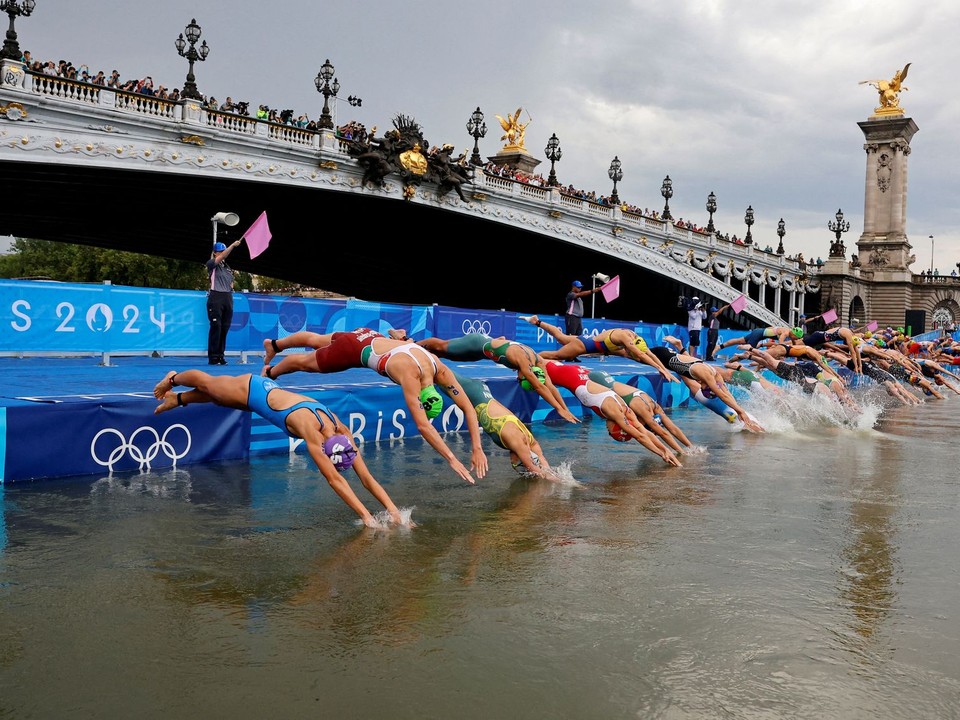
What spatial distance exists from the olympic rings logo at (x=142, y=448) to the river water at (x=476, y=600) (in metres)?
0.34

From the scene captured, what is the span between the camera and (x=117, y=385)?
12.5 meters

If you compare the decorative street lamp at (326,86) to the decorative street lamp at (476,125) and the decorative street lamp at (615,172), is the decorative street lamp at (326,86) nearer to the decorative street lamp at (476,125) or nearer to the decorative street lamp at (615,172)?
the decorative street lamp at (476,125)

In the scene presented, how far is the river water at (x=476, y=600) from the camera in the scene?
4.46 m

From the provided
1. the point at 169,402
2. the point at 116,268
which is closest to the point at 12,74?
the point at 169,402

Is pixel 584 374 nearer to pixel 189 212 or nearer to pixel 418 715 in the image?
pixel 418 715

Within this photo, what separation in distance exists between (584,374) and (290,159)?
30413 millimetres

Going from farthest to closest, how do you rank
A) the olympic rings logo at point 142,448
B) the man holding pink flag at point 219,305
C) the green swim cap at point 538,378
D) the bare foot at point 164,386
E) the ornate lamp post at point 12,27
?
the ornate lamp post at point 12,27 < the man holding pink flag at point 219,305 < the green swim cap at point 538,378 < the olympic rings logo at point 142,448 < the bare foot at point 164,386

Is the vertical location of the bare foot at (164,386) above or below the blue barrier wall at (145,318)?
below

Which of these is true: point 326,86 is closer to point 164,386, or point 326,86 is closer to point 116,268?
point 164,386

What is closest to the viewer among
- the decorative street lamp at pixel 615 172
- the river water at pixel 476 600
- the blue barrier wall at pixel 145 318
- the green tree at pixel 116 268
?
the river water at pixel 476 600

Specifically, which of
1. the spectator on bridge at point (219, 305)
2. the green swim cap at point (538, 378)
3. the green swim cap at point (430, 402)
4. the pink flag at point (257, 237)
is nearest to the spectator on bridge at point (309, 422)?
the green swim cap at point (430, 402)

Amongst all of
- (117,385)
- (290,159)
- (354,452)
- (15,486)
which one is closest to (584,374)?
(354,452)

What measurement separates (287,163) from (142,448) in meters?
31.7

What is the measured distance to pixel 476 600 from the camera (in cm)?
598
